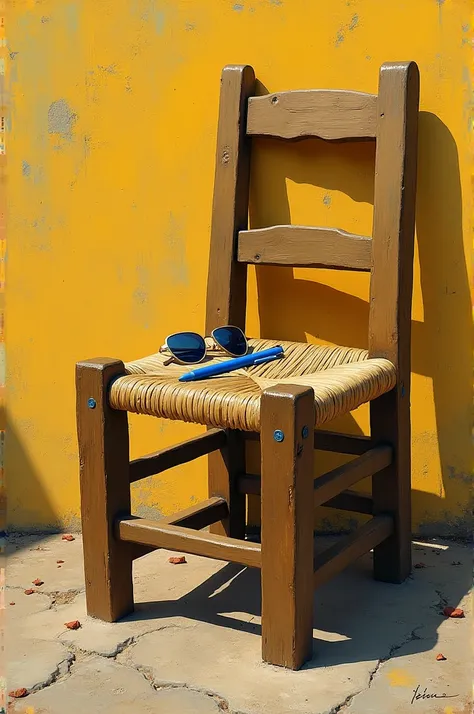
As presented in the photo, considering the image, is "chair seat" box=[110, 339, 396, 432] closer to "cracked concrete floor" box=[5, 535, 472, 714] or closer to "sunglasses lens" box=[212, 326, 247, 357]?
"sunglasses lens" box=[212, 326, 247, 357]

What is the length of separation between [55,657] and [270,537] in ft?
1.66

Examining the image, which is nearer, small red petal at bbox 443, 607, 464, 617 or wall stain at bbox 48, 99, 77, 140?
small red petal at bbox 443, 607, 464, 617

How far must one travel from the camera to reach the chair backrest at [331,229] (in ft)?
6.90

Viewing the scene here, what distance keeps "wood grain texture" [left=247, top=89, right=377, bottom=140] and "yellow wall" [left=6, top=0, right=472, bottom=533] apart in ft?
0.30

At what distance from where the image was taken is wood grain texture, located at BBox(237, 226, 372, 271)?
85.7 inches

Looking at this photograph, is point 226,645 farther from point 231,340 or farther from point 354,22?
point 354,22

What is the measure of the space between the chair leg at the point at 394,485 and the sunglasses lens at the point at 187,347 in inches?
16.2

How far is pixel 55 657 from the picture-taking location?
188 cm

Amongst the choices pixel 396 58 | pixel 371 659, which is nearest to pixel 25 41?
pixel 396 58

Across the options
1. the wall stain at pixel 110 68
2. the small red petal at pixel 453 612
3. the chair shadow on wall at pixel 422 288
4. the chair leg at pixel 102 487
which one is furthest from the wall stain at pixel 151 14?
the small red petal at pixel 453 612

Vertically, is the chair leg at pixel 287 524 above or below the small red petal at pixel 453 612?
above
